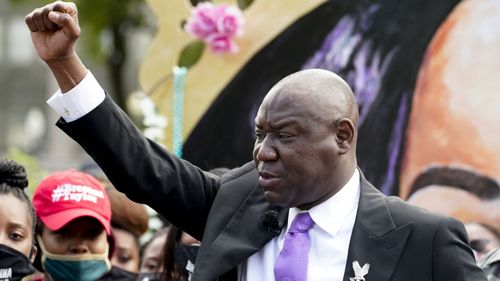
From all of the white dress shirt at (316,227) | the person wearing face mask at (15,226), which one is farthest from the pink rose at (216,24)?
the white dress shirt at (316,227)

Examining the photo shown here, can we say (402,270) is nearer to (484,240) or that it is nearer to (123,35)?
(484,240)

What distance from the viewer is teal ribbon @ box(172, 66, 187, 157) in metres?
6.43

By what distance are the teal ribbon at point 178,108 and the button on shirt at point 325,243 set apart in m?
2.64

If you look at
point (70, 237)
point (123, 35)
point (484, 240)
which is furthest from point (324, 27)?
point (123, 35)

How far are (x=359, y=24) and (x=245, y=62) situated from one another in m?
0.64

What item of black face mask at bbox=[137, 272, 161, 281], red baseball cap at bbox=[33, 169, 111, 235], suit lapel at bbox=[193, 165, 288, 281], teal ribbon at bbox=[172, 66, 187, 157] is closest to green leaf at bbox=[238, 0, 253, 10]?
teal ribbon at bbox=[172, 66, 187, 157]

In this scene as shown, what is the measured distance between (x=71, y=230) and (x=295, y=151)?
181cm

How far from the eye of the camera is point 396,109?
6.30 metres

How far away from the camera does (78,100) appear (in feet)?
11.9

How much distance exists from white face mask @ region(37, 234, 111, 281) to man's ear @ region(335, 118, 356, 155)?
1773mm

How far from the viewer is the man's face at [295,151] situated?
12.1 feet

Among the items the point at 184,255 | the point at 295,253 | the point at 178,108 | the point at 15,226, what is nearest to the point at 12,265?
the point at 15,226

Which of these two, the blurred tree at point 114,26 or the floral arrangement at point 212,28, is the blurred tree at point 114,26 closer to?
the blurred tree at point 114,26

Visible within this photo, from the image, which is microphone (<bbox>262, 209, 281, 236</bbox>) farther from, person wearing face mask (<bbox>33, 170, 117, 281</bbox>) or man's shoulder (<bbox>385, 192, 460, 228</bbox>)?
person wearing face mask (<bbox>33, 170, 117, 281</bbox>)
